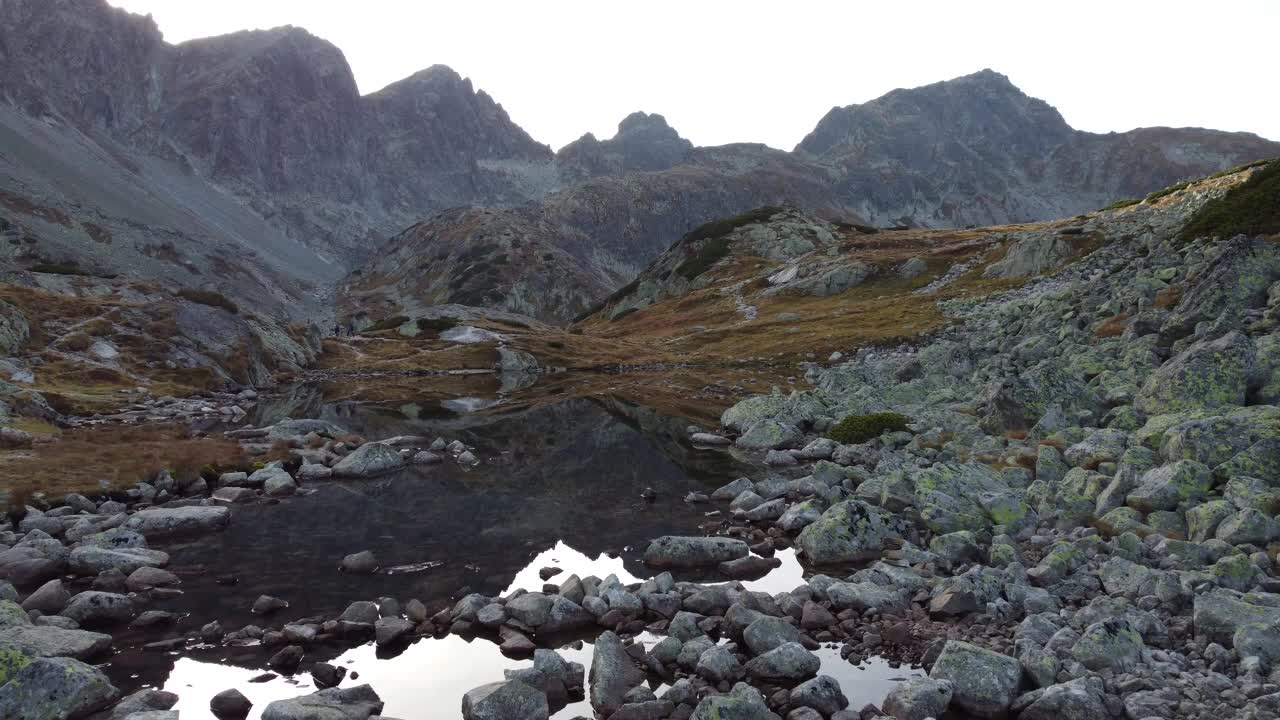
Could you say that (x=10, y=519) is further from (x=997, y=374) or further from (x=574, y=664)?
(x=997, y=374)

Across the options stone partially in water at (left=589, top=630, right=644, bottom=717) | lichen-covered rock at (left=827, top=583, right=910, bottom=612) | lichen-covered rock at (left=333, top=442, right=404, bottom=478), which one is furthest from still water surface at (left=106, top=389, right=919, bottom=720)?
lichen-covered rock at (left=827, top=583, right=910, bottom=612)

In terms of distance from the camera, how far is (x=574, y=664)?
15.5m

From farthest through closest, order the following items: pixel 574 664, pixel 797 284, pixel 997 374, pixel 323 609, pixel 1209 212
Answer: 1. pixel 797 284
2. pixel 1209 212
3. pixel 997 374
4. pixel 323 609
5. pixel 574 664

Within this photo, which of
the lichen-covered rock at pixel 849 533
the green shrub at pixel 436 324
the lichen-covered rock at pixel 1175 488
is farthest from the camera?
the green shrub at pixel 436 324

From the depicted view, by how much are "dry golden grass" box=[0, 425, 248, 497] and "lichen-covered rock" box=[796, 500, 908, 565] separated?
27298 millimetres

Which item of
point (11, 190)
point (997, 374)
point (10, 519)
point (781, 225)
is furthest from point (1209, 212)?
point (11, 190)

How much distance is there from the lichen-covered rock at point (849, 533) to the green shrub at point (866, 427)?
14710 mm

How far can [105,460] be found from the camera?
3209cm

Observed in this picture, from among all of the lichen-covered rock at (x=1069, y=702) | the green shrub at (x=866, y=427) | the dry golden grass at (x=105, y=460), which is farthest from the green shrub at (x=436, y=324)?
the lichen-covered rock at (x=1069, y=702)

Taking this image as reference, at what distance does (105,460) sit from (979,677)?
35718 millimetres

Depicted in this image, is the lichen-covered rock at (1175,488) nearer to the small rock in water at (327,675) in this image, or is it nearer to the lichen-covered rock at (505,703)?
the lichen-covered rock at (505,703)

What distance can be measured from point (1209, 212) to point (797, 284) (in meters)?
88.5

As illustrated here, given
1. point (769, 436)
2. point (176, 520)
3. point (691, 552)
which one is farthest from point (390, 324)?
point (691, 552)

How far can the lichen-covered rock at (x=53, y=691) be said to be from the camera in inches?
504
